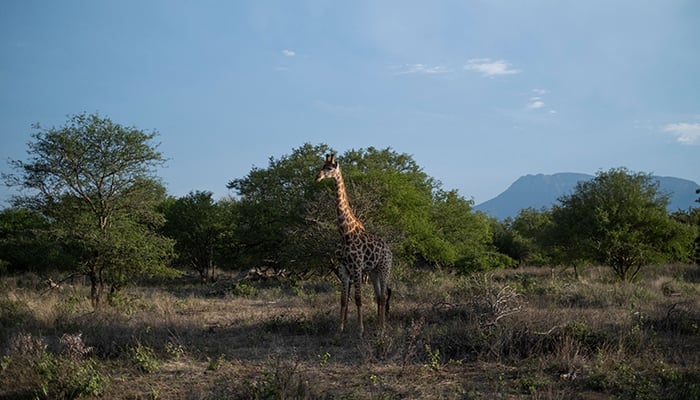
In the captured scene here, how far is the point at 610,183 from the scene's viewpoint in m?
22.8

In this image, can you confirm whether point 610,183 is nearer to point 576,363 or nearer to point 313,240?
point 313,240

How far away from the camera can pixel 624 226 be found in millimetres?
21734

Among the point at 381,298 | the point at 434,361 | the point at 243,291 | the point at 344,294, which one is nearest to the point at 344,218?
the point at 344,294

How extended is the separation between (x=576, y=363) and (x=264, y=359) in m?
4.68

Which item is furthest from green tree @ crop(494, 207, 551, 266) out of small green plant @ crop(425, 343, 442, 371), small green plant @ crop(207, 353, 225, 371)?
small green plant @ crop(207, 353, 225, 371)

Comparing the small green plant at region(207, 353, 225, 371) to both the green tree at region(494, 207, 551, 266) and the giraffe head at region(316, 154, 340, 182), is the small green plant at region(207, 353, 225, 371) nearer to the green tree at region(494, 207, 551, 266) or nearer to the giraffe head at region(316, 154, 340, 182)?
the giraffe head at region(316, 154, 340, 182)

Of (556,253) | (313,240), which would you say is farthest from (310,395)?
(556,253)

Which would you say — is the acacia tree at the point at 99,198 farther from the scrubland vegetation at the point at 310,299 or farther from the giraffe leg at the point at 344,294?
the giraffe leg at the point at 344,294

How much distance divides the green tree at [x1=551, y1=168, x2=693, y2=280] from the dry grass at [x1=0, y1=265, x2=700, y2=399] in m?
8.38

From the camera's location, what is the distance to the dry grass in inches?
277

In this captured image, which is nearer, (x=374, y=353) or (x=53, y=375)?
(x=53, y=375)

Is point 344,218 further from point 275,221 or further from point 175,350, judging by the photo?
point 275,221

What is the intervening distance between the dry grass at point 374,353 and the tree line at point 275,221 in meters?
3.15

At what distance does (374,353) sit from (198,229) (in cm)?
2275
